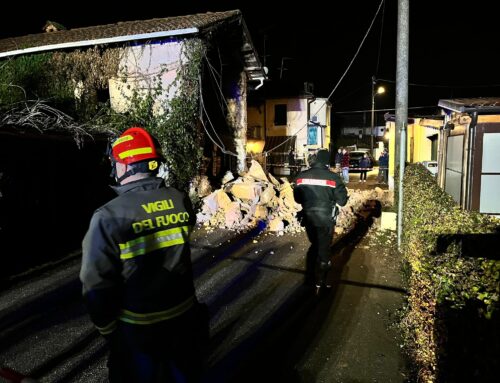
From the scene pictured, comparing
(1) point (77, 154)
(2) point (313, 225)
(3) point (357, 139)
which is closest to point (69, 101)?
(1) point (77, 154)

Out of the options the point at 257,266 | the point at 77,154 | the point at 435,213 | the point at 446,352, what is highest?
the point at 77,154

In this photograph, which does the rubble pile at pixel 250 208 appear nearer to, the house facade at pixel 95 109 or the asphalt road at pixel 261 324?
the house facade at pixel 95 109

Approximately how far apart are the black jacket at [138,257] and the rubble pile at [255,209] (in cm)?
681

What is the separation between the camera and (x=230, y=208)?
991cm

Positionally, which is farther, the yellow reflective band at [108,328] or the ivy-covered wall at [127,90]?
the ivy-covered wall at [127,90]

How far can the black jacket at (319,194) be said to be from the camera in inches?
207

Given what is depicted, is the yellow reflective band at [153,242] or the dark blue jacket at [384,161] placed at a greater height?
the yellow reflective band at [153,242]

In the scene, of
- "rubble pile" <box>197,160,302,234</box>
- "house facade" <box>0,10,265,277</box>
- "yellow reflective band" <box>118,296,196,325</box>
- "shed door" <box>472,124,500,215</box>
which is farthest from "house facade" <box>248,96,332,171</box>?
"yellow reflective band" <box>118,296,196,325</box>

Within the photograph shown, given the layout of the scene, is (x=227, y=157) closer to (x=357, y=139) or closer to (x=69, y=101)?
(x=69, y=101)

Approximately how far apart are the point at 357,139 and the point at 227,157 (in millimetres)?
34090

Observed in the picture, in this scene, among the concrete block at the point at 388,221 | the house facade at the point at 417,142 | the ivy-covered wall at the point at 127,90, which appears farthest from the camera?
the house facade at the point at 417,142

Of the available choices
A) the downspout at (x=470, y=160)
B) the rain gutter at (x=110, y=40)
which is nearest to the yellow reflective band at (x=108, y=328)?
the downspout at (x=470, y=160)

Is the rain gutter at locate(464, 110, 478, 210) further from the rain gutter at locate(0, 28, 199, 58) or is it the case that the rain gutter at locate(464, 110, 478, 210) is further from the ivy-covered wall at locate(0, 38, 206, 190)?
the rain gutter at locate(0, 28, 199, 58)

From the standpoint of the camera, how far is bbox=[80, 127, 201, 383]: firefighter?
2.00 meters
